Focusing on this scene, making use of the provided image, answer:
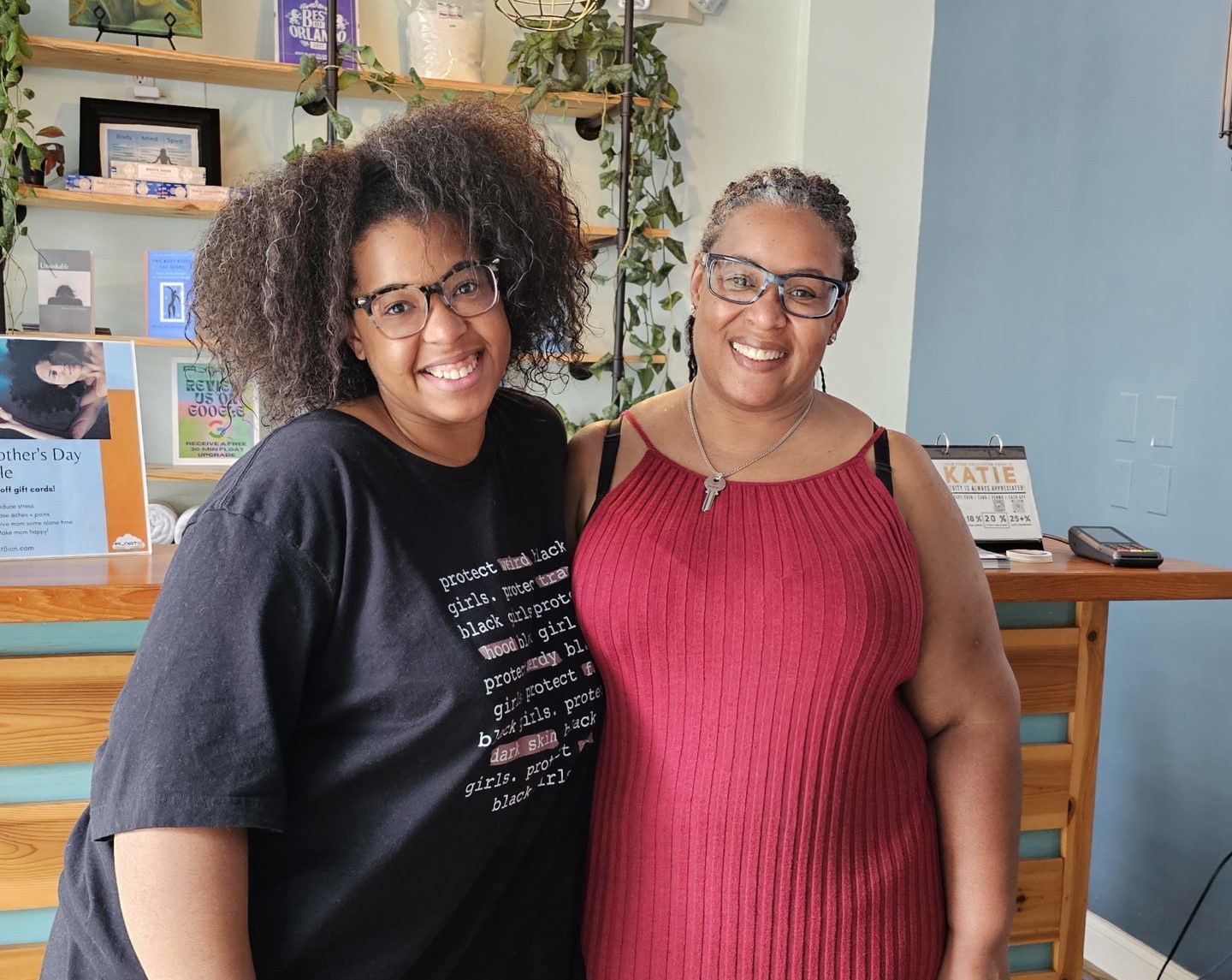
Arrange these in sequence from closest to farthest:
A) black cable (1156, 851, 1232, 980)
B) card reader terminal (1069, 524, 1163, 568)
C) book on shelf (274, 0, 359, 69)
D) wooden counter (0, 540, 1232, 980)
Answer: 1. wooden counter (0, 540, 1232, 980)
2. card reader terminal (1069, 524, 1163, 568)
3. black cable (1156, 851, 1232, 980)
4. book on shelf (274, 0, 359, 69)

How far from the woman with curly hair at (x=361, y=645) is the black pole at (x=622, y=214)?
7.37 feet

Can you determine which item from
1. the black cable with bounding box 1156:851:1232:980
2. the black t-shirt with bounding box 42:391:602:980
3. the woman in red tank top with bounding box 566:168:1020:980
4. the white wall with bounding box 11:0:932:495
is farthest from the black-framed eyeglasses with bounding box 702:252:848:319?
the white wall with bounding box 11:0:932:495

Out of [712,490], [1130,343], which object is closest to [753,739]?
[712,490]

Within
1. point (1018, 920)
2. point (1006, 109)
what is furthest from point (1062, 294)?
point (1018, 920)

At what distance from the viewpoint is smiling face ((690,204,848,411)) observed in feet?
4.39

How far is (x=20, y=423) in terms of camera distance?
1555 millimetres

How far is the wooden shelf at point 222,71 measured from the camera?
10.4 ft

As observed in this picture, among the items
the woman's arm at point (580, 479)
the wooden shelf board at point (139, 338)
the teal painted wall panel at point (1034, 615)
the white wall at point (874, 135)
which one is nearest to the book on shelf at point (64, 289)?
the wooden shelf board at point (139, 338)

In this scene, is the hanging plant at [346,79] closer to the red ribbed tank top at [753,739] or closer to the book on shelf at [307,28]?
the book on shelf at [307,28]

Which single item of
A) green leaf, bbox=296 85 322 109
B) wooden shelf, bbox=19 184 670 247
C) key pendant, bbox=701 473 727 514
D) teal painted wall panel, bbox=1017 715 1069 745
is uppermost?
green leaf, bbox=296 85 322 109

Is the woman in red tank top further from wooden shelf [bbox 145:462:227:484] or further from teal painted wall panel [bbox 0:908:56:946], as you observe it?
wooden shelf [bbox 145:462:227:484]

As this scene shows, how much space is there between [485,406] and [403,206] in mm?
218

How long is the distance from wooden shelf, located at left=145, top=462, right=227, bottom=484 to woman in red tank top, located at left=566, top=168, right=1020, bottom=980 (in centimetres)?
219

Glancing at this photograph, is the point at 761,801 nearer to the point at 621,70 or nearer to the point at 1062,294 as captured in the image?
the point at 1062,294
